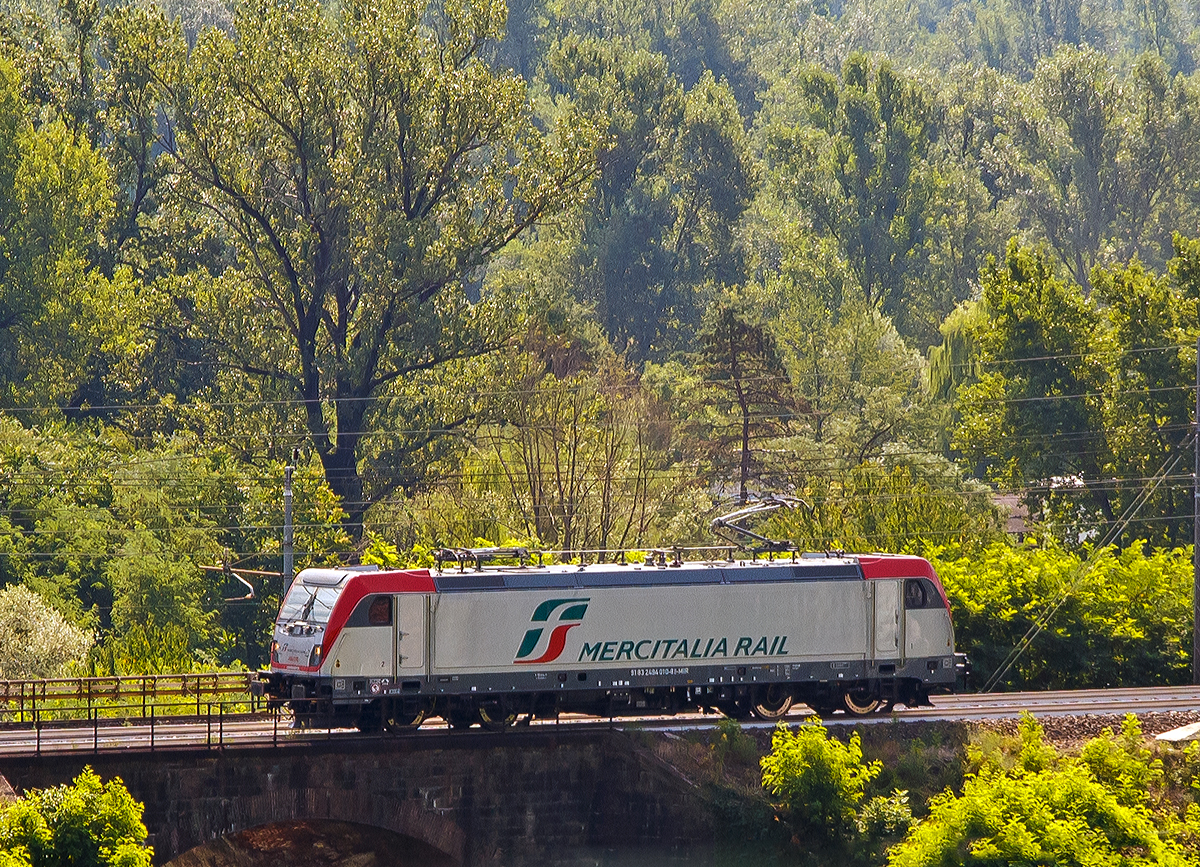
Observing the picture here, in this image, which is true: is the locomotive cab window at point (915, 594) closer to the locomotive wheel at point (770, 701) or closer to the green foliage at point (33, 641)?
the locomotive wheel at point (770, 701)

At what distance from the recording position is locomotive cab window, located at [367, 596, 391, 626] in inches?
1452

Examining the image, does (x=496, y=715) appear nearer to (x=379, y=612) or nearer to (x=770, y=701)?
(x=379, y=612)

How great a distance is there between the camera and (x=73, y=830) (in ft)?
90.8

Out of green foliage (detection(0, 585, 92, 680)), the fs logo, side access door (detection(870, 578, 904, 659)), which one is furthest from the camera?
green foliage (detection(0, 585, 92, 680))

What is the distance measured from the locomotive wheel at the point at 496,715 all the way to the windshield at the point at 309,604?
13.1 ft

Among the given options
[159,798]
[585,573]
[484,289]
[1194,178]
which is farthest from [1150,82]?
[159,798]

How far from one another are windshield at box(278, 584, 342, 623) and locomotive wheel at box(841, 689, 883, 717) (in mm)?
12177

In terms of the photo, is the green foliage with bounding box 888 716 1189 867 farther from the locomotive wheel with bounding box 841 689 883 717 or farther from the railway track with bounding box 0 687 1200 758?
the locomotive wheel with bounding box 841 689 883 717

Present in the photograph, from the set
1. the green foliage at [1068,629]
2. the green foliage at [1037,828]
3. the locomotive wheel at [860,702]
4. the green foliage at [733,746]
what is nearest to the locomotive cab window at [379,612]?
the green foliage at [733,746]

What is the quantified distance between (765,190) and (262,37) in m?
68.0

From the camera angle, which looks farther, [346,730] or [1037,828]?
[346,730]

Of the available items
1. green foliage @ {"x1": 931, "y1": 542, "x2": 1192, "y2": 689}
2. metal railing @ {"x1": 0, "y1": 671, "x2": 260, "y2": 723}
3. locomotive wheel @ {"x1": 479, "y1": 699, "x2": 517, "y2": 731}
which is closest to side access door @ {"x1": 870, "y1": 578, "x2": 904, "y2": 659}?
locomotive wheel @ {"x1": 479, "y1": 699, "x2": 517, "y2": 731}

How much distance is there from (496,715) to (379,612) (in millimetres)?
3733

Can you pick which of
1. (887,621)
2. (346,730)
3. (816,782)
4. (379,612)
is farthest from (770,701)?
(346,730)
